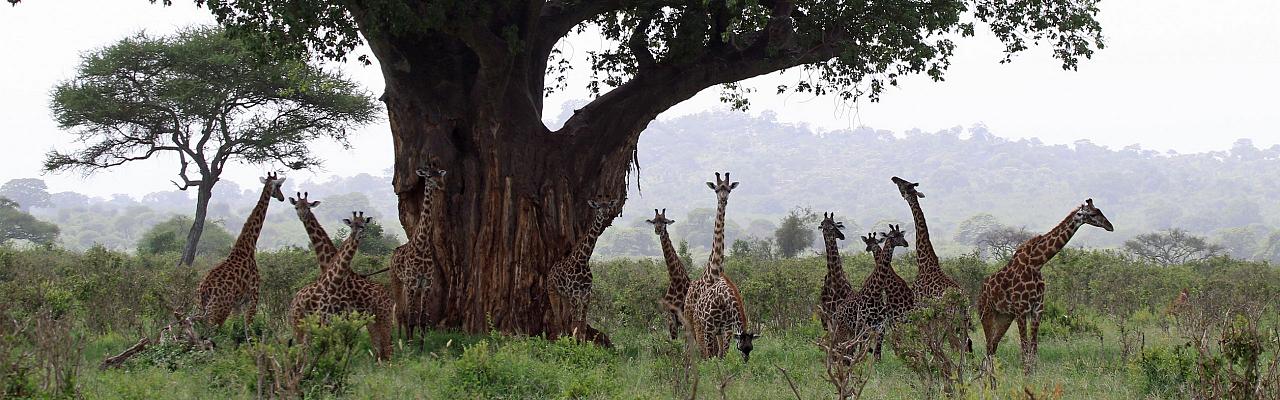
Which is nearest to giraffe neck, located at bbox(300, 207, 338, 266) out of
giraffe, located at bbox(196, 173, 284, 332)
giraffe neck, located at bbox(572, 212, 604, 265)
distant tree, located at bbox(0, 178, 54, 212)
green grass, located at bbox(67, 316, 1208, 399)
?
giraffe, located at bbox(196, 173, 284, 332)

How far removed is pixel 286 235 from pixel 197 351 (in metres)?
133

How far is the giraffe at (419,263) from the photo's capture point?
37.4 feet

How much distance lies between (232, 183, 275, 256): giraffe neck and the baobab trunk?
61.0 inches

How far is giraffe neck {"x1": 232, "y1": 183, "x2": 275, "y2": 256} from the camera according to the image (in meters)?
11.4

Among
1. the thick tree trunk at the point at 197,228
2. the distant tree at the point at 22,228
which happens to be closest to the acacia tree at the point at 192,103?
the thick tree trunk at the point at 197,228

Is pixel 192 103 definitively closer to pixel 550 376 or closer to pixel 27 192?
pixel 550 376

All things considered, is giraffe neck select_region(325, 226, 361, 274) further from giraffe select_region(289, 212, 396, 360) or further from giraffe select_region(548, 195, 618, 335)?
giraffe select_region(548, 195, 618, 335)

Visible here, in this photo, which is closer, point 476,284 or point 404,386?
point 404,386

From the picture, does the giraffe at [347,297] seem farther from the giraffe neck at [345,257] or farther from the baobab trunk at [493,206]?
the baobab trunk at [493,206]

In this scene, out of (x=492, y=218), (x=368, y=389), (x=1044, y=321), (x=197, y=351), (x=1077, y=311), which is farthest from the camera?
(x=1077, y=311)

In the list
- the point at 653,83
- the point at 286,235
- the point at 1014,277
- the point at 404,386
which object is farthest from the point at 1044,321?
the point at 286,235

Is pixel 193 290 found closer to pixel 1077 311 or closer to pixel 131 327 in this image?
pixel 131 327

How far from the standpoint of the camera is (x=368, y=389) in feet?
27.7

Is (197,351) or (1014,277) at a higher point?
(1014,277)
